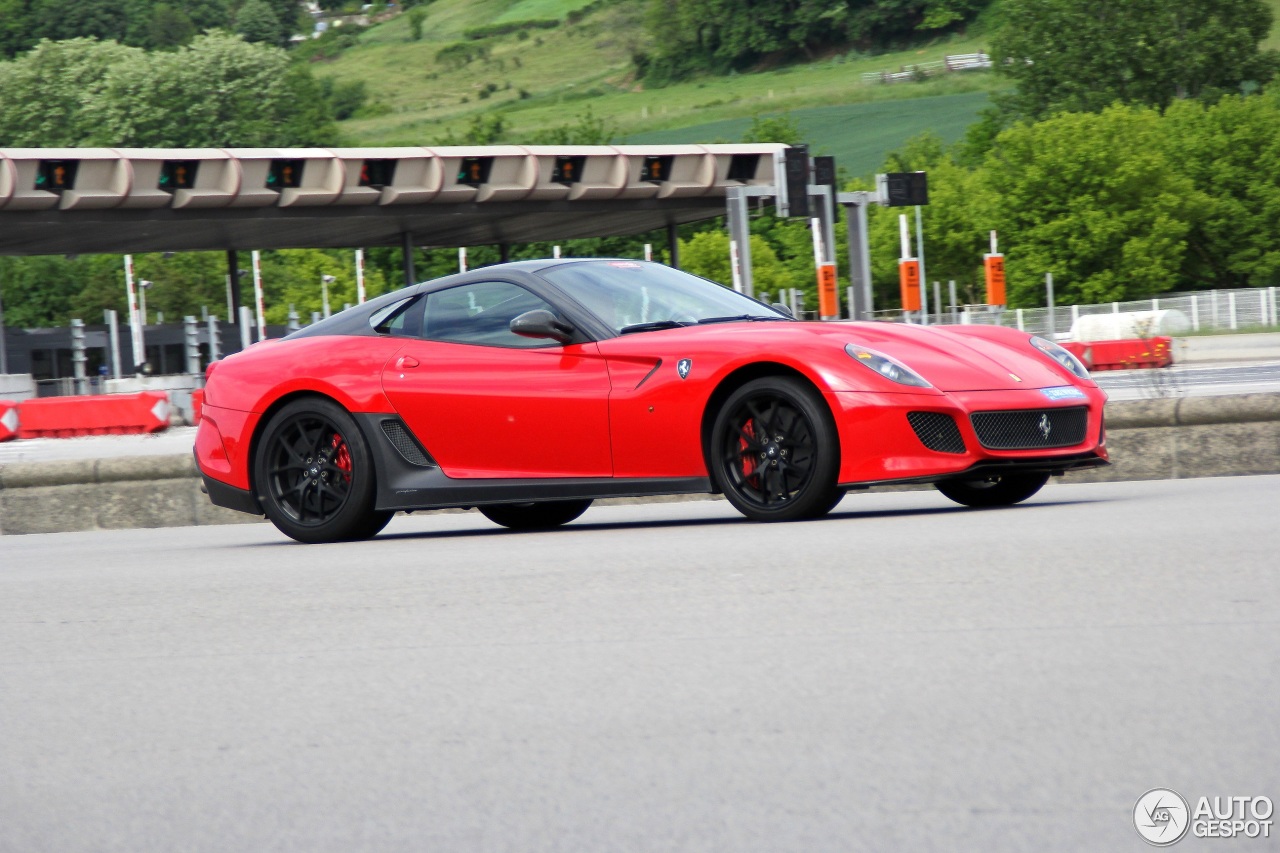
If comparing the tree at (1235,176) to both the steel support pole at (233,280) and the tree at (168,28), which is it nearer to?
the steel support pole at (233,280)

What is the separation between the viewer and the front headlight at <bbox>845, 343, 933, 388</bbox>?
8.02m

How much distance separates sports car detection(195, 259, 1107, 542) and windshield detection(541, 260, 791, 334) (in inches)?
0.6

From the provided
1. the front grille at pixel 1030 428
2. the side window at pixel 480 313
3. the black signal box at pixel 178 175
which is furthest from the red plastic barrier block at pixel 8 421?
the front grille at pixel 1030 428

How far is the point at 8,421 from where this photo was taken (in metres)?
32.2

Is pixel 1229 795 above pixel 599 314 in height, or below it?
below

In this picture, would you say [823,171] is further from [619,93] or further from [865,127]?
[619,93]

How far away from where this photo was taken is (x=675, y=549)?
752 centimetres

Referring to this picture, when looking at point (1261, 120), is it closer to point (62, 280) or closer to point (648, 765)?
point (62, 280)

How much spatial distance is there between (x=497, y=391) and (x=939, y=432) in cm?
211

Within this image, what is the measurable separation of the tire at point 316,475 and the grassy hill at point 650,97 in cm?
9248

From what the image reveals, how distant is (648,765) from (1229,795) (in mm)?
1137

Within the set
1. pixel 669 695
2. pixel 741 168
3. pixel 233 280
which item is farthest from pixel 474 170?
pixel 669 695

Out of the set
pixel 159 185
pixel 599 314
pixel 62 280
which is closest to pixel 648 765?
pixel 599 314
